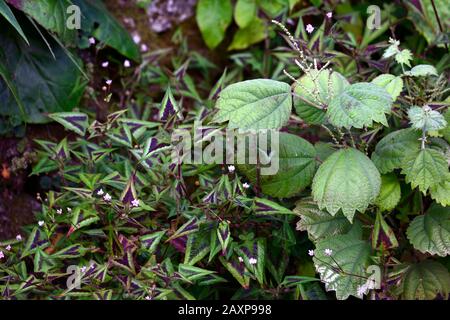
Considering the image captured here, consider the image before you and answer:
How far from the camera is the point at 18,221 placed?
2045mm

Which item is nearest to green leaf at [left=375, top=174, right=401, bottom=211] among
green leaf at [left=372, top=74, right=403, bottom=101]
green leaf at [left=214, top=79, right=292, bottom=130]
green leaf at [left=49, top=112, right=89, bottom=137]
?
green leaf at [left=372, top=74, right=403, bottom=101]

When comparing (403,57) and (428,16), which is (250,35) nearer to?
(428,16)

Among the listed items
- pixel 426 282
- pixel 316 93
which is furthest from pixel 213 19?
pixel 426 282

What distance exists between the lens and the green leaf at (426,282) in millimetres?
1659

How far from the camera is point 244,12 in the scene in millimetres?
2445

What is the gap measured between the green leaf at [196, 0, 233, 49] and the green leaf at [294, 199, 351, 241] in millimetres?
1016

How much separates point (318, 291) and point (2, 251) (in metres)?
0.87

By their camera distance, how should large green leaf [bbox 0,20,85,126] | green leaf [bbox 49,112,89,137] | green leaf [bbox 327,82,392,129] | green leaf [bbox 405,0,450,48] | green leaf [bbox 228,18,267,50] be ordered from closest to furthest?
green leaf [bbox 327,82,392,129]
green leaf [bbox 49,112,89,137]
large green leaf [bbox 0,20,85,126]
green leaf [bbox 405,0,450,48]
green leaf [bbox 228,18,267,50]

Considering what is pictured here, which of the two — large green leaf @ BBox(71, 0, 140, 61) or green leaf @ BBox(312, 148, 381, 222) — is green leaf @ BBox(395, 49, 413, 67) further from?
large green leaf @ BBox(71, 0, 140, 61)

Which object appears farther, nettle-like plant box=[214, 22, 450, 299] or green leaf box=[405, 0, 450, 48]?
green leaf box=[405, 0, 450, 48]

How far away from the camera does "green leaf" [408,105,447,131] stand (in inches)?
60.2

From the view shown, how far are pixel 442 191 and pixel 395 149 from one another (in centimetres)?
16
